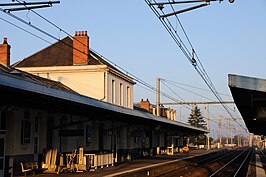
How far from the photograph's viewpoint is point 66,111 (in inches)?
862

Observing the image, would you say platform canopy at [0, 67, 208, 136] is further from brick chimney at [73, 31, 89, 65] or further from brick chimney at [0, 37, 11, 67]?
brick chimney at [73, 31, 89, 65]

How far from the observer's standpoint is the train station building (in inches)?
715

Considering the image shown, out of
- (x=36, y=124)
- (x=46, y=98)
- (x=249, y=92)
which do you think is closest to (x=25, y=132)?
(x=36, y=124)

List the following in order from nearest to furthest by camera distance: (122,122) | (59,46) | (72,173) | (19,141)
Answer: (19,141) < (72,173) < (122,122) < (59,46)

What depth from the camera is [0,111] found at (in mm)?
18266

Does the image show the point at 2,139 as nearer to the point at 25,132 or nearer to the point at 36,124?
the point at 25,132

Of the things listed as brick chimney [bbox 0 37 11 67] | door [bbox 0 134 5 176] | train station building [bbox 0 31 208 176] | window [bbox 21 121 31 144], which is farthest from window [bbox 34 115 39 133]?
brick chimney [bbox 0 37 11 67]

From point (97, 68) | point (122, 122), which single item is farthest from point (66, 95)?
point (97, 68)

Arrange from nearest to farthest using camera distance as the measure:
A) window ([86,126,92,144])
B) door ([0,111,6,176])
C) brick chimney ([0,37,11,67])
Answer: door ([0,111,6,176]) → window ([86,126,92,144]) → brick chimney ([0,37,11,67])

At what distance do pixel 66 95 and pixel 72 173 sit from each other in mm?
5458

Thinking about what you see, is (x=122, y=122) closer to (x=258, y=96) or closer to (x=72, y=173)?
(x=72, y=173)

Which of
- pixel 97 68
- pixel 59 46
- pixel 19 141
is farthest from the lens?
pixel 59 46

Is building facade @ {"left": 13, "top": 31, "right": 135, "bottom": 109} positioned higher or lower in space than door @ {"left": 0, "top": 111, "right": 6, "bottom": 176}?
higher

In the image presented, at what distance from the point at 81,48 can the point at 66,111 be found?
46.3 ft
